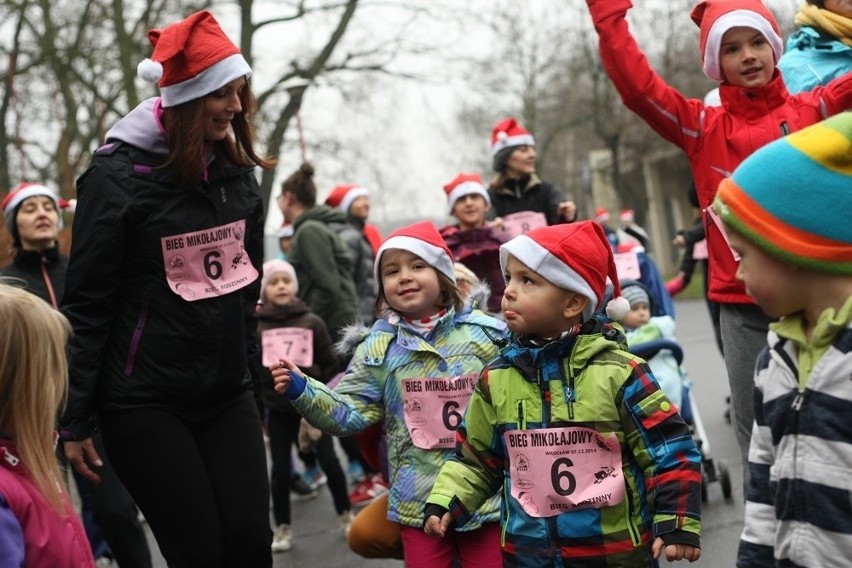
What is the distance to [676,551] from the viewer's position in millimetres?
3686

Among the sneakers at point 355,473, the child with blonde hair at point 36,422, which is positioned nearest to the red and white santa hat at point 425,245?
the child with blonde hair at point 36,422

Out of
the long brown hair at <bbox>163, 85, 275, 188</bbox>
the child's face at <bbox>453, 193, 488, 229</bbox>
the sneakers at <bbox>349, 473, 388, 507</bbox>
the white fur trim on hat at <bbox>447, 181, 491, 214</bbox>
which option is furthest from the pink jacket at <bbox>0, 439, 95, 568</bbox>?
the sneakers at <bbox>349, 473, 388, 507</bbox>

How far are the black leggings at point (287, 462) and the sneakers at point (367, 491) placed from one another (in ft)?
2.81

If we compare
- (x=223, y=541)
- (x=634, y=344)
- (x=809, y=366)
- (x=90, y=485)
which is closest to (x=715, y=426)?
(x=634, y=344)

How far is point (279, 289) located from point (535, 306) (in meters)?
4.79

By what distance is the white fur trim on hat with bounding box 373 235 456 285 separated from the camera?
519cm

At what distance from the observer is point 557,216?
8352 millimetres

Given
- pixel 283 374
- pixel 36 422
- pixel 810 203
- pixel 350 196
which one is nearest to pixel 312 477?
pixel 350 196

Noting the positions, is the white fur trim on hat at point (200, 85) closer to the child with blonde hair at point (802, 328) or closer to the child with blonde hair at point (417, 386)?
the child with blonde hair at point (417, 386)

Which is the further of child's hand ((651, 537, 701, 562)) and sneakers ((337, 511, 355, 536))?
sneakers ((337, 511, 355, 536))

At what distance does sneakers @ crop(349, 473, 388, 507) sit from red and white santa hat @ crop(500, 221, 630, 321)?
17.3 ft

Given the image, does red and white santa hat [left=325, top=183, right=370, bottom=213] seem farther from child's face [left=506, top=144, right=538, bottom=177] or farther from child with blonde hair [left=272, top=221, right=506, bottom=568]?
child with blonde hair [left=272, top=221, right=506, bottom=568]

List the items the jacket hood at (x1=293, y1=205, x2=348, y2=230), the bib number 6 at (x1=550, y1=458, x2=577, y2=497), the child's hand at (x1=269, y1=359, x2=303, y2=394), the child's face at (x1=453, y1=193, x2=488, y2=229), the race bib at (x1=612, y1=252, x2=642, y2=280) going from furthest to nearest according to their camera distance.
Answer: the jacket hood at (x1=293, y1=205, x2=348, y2=230)
the race bib at (x1=612, y1=252, x2=642, y2=280)
the child's face at (x1=453, y1=193, x2=488, y2=229)
the child's hand at (x1=269, y1=359, x2=303, y2=394)
the bib number 6 at (x1=550, y1=458, x2=577, y2=497)

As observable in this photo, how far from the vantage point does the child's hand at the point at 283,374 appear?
4629mm
